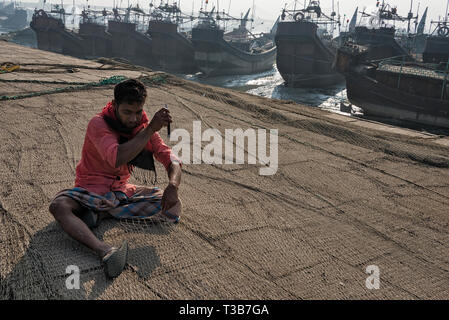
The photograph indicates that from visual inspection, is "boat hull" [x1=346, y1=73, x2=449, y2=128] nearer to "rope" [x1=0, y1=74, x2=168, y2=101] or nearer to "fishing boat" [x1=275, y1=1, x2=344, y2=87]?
"fishing boat" [x1=275, y1=1, x2=344, y2=87]

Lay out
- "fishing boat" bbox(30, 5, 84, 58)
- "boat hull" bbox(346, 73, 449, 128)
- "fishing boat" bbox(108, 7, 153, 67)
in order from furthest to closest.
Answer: "fishing boat" bbox(30, 5, 84, 58) → "fishing boat" bbox(108, 7, 153, 67) → "boat hull" bbox(346, 73, 449, 128)

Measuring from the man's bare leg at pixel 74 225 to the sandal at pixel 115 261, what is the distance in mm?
56

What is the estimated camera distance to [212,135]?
15.1ft

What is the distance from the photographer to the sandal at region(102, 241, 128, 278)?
1.79m

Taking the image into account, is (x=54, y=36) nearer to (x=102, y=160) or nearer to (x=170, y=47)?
(x=170, y=47)

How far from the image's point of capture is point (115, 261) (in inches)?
71.5

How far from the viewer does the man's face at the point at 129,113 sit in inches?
82.8

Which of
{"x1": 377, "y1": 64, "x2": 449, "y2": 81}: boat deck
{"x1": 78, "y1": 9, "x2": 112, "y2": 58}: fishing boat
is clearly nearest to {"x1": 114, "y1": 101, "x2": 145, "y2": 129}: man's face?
{"x1": 377, "y1": 64, "x2": 449, "y2": 81}: boat deck

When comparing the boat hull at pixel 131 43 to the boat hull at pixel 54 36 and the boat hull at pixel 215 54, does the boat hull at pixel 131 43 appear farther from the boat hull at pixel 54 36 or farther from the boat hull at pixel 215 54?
the boat hull at pixel 215 54

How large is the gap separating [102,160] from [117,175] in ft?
0.45

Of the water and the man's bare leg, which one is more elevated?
the water

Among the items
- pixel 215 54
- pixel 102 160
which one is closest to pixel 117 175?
pixel 102 160

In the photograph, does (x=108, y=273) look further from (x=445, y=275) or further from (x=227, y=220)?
(x=445, y=275)

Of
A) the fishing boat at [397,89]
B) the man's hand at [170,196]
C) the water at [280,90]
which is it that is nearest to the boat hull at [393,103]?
the fishing boat at [397,89]
